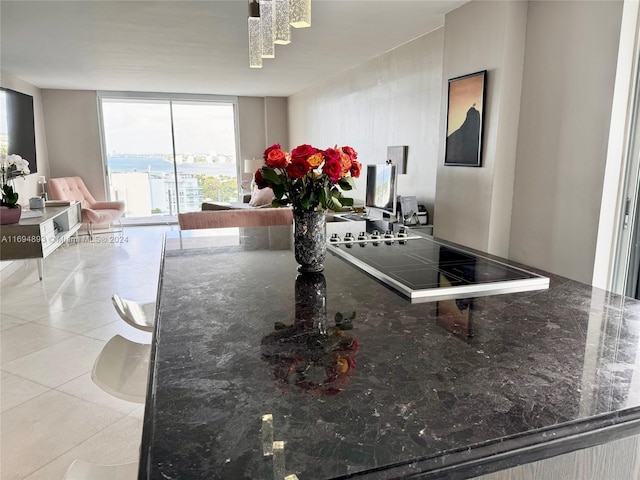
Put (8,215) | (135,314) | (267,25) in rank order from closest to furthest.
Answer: (135,314) → (267,25) → (8,215)

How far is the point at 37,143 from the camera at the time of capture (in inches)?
278

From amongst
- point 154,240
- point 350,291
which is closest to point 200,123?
point 154,240

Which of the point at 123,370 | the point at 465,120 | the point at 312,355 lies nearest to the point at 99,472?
the point at 123,370

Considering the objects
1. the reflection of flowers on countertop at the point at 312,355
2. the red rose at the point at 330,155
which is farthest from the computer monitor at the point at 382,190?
the reflection of flowers on countertop at the point at 312,355

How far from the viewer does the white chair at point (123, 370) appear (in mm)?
1320

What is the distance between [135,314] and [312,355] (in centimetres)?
115

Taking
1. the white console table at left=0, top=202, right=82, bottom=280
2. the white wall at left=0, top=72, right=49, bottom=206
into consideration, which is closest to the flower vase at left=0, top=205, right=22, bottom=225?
the white console table at left=0, top=202, right=82, bottom=280

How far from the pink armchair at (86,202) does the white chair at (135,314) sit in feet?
17.8

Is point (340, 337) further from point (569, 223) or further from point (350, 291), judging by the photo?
point (569, 223)

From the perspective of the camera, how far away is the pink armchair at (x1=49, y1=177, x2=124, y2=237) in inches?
261

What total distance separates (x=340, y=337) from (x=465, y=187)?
274 centimetres

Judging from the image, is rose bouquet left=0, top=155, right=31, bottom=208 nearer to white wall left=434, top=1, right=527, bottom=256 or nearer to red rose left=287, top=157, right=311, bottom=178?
red rose left=287, top=157, right=311, bottom=178

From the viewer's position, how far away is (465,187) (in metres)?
3.42

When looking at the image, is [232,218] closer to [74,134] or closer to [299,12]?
[299,12]
